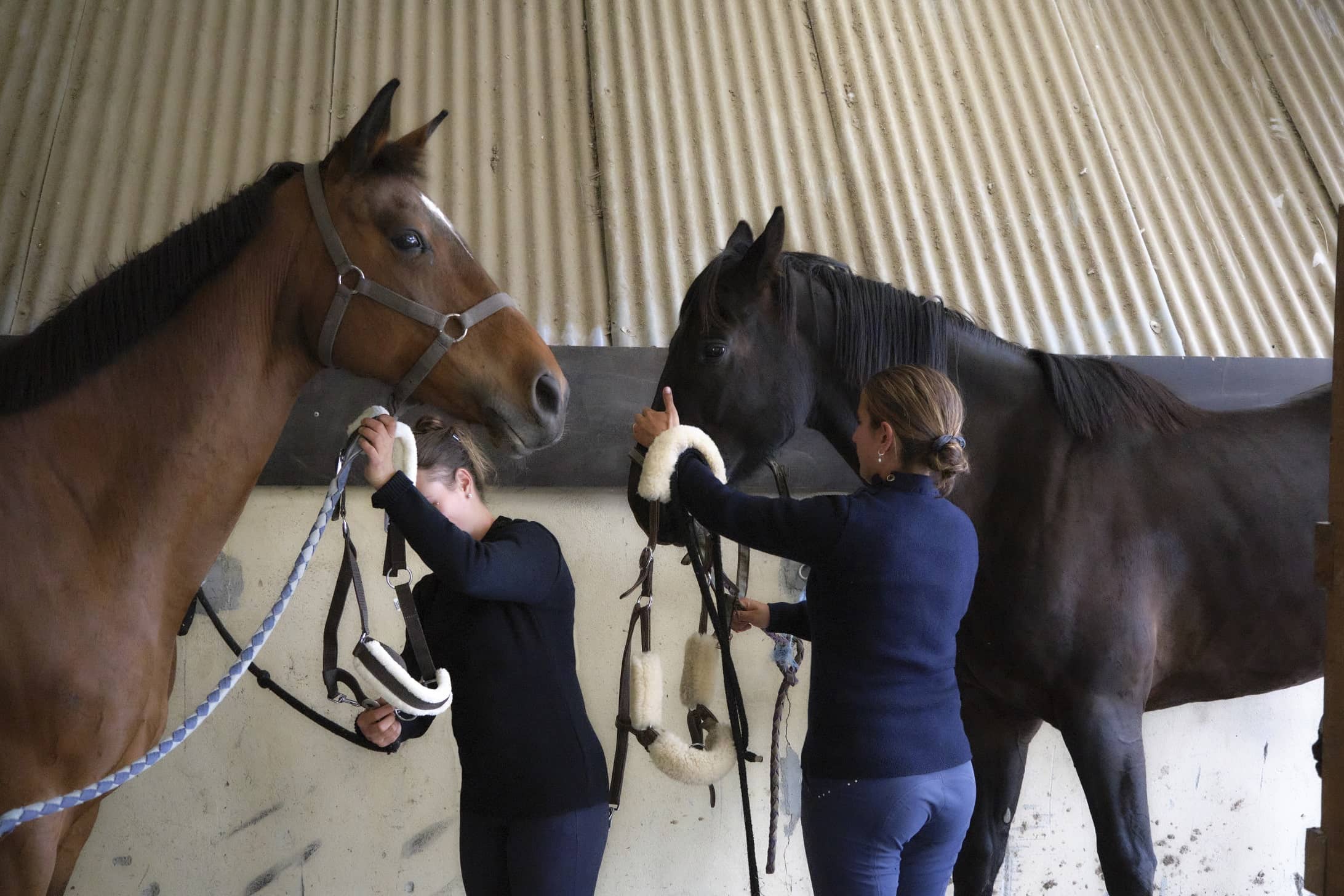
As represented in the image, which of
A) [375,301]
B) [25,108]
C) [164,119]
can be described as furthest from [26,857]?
[25,108]

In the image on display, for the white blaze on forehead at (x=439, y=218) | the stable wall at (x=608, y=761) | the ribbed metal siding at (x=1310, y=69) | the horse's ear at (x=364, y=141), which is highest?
the ribbed metal siding at (x=1310, y=69)

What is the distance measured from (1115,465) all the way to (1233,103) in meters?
2.59

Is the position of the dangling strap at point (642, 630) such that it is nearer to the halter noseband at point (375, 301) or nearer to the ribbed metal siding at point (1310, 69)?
the halter noseband at point (375, 301)

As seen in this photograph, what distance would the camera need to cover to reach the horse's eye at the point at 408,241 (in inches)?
61.8

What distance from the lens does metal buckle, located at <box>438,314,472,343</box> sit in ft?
5.13

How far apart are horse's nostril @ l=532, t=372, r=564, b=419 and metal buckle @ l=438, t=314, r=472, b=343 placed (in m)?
0.13

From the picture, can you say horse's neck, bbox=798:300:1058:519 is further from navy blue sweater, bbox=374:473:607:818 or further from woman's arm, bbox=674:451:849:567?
navy blue sweater, bbox=374:473:607:818

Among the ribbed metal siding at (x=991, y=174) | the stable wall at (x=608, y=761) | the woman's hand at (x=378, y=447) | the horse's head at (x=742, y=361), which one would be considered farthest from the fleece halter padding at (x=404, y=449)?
the ribbed metal siding at (x=991, y=174)

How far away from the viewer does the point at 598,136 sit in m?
3.43

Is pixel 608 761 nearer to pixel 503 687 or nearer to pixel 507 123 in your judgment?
pixel 503 687

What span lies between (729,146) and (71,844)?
278cm

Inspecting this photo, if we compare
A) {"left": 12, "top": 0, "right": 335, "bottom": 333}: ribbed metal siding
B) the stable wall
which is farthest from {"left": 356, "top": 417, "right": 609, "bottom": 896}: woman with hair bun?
{"left": 12, "top": 0, "right": 335, "bottom": 333}: ribbed metal siding

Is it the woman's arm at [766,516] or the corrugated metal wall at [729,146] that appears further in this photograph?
the corrugated metal wall at [729,146]

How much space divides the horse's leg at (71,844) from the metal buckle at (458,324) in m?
0.93
